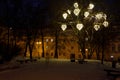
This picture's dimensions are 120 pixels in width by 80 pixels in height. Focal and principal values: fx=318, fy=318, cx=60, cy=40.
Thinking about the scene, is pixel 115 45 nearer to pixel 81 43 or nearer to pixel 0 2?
pixel 81 43

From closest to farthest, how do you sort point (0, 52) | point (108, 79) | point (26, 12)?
point (108, 79)
point (0, 52)
point (26, 12)

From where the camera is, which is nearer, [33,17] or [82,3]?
[82,3]

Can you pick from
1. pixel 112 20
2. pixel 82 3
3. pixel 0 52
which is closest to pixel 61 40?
pixel 112 20

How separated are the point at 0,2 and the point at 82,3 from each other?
11012 millimetres

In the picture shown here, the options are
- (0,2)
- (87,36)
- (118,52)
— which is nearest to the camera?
(0,2)

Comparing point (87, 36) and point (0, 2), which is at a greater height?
point (0, 2)

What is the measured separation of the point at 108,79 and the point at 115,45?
70416mm

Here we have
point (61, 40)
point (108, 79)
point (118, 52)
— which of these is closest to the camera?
point (108, 79)

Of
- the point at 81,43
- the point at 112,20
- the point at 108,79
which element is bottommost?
the point at 108,79

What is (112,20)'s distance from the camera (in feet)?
158

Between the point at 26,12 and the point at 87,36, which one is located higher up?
the point at 26,12

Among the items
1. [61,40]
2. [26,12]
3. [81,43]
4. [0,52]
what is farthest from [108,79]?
[61,40]

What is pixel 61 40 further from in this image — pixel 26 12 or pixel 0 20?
pixel 0 20

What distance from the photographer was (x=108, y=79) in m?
20.3
